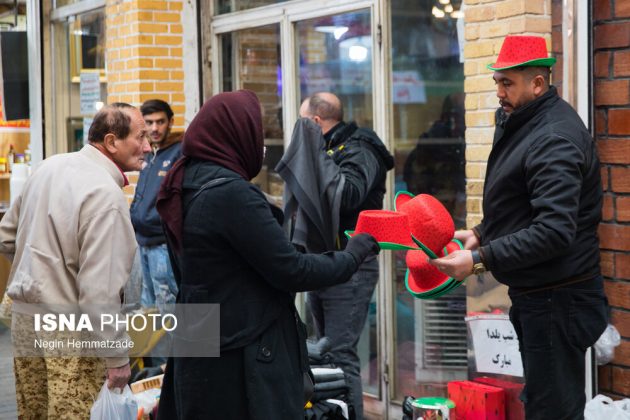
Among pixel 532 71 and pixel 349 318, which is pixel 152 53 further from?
pixel 532 71

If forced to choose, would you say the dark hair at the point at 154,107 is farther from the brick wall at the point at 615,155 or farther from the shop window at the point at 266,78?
the brick wall at the point at 615,155

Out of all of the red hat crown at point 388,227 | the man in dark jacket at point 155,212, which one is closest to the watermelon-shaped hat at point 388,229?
the red hat crown at point 388,227

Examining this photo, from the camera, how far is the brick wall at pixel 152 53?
8430 mm

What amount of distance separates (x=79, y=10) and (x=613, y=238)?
23.5 feet

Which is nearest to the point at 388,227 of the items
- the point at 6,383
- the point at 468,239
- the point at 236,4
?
the point at 468,239

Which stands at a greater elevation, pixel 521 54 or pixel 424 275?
pixel 521 54

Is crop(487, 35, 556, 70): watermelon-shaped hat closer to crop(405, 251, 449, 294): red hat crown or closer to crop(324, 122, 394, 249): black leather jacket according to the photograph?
crop(405, 251, 449, 294): red hat crown

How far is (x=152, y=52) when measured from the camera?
Answer: 8461 mm

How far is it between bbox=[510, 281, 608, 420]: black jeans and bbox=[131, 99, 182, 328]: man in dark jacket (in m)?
3.66

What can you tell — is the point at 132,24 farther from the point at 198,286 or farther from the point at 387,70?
the point at 198,286

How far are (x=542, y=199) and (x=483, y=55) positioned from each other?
1770 millimetres

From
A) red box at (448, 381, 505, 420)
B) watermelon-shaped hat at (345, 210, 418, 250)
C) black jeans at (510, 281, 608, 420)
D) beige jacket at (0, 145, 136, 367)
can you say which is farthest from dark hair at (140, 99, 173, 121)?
black jeans at (510, 281, 608, 420)

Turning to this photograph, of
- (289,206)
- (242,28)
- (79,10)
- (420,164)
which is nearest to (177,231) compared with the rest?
(289,206)

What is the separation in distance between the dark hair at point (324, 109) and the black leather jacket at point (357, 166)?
7 centimetres
